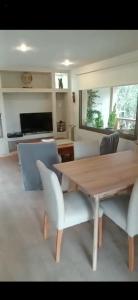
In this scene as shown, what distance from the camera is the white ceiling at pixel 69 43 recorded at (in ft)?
8.43

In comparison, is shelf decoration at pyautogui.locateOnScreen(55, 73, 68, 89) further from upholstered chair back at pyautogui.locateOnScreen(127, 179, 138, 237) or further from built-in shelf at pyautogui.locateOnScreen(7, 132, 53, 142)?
upholstered chair back at pyautogui.locateOnScreen(127, 179, 138, 237)

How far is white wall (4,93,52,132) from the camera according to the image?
554 cm

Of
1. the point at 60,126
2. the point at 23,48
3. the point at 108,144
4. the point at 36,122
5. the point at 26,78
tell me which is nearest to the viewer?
the point at 23,48

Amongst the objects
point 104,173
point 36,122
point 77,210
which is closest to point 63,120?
point 36,122

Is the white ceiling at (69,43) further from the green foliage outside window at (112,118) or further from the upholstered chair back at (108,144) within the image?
the upholstered chair back at (108,144)

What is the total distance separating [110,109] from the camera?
4.86 metres

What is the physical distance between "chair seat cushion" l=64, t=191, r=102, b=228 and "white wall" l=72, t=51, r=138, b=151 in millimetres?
2483

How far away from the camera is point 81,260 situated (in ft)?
6.01

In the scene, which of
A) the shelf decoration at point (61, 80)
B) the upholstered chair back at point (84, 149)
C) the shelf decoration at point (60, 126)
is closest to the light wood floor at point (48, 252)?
the upholstered chair back at point (84, 149)

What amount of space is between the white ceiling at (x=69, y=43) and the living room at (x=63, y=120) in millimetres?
13

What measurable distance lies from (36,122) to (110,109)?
213cm

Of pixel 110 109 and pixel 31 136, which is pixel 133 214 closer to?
pixel 110 109
